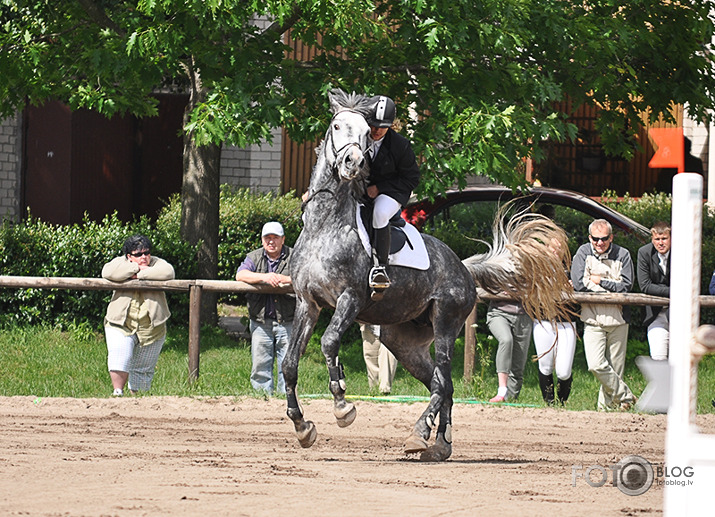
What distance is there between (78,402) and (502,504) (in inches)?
217

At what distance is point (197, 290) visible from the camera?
10.7 metres

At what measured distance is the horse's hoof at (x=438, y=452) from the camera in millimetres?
7402

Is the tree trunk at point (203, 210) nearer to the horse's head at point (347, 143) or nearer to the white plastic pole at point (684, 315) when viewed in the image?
the horse's head at point (347, 143)

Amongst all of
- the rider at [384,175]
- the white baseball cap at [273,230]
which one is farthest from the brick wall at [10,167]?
the rider at [384,175]

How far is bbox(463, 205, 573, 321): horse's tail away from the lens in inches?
348

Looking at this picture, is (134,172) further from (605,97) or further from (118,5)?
(605,97)

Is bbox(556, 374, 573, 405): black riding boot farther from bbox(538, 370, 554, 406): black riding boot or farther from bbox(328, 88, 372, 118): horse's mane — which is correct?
bbox(328, 88, 372, 118): horse's mane

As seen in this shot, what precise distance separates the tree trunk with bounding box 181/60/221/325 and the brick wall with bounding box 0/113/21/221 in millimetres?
6640

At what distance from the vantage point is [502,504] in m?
5.51

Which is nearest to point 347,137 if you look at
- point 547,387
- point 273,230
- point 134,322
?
point 273,230

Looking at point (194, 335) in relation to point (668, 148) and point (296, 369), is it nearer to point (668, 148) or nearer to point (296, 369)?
point (296, 369)

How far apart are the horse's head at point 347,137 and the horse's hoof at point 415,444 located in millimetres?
1860

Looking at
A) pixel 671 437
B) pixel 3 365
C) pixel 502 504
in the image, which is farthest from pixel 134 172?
pixel 671 437

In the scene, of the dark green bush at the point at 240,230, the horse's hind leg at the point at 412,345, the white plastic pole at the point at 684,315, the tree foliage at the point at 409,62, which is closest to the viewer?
the white plastic pole at the point at 684,315
